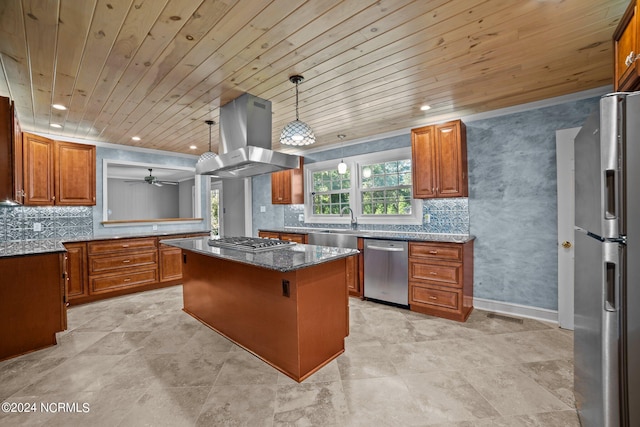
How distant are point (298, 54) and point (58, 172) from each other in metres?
4.00

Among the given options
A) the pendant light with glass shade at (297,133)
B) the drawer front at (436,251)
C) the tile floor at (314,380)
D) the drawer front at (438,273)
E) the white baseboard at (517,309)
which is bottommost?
the tile floor at (314,380)

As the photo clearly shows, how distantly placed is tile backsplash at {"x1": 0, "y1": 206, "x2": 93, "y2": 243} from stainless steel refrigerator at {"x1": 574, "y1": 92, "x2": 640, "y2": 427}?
5554mm

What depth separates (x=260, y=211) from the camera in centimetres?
614

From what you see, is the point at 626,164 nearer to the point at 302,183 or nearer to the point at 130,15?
the point at 130,15

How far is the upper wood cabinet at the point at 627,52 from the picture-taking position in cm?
140

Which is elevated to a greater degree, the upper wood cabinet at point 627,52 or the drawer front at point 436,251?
the upper wood cabinet at point 627,52

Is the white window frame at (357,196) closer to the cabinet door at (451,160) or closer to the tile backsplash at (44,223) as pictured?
the cabinet door at (451,160)

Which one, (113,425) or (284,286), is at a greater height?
(284,286)

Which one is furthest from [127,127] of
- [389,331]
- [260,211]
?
[389,331]

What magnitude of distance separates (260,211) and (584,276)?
5433 millimetres

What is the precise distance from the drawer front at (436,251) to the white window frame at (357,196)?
0.74 meters

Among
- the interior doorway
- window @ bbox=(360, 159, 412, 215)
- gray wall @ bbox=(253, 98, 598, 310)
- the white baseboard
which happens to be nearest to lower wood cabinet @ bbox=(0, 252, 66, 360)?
window @ bbox=(360, 159, 412, 215)

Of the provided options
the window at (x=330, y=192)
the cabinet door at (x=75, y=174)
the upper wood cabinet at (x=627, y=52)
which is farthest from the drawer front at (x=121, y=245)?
the upper wood cabinet at (x=627, y=52)

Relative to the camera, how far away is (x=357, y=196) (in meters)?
4.64
